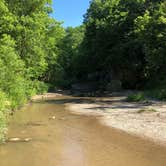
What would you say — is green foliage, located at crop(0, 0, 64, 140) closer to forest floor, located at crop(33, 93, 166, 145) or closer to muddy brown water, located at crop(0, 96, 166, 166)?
forest floor, located at crop(33, 93, 166, 145)

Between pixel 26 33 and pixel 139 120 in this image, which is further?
pixel 26 33

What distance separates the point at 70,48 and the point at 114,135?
216 ft

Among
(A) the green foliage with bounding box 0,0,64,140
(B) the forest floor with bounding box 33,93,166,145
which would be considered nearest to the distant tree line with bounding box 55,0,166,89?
(A) the green foliage with bounding box 0,0,64,140

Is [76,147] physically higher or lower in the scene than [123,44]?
lower

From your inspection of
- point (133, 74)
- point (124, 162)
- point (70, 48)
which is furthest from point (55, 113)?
point (70, 48)

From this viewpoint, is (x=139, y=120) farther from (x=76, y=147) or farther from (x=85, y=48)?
(x=85, y=48)

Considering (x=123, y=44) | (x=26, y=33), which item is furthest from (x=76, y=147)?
(x=123, y=44)

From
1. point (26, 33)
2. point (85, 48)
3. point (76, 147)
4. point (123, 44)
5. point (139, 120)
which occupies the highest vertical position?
point (85, 48)

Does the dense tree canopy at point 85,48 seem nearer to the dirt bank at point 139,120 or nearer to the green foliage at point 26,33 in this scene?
the green foliage at point 26,33

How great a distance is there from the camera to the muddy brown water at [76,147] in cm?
1608

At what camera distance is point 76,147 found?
19000 millimetres

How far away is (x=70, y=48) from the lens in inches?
3410

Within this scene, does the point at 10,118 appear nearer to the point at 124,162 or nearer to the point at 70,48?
the point at 124,162

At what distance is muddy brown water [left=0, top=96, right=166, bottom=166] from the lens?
16078 mm
